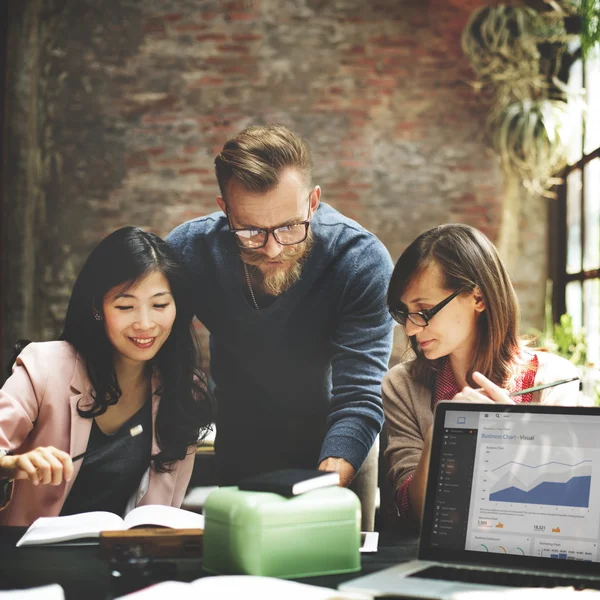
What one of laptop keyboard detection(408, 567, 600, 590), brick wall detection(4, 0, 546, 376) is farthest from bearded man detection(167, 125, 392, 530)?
brick wall detection(4, 0, 546, 376)

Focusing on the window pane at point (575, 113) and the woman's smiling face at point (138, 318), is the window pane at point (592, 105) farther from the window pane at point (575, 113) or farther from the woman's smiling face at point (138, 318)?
the woman's smiling face at point (138, 318)

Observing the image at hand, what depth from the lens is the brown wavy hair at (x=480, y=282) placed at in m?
1.85

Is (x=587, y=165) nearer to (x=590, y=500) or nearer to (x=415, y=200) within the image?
(x=415, y=200)

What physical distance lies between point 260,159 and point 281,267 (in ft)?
1.00

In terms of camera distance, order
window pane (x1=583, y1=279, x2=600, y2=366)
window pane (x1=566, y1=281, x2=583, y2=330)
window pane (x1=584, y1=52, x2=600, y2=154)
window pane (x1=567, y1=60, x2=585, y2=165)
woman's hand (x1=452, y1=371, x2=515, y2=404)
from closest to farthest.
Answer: woman's hand (x1=452, y1=371, x2=515, y2=404) < window pane (x1=583, y1=279, x2=600, y2=366) < window pane (x1=584, y1=52, x2=600, y2=154) < window pane (x1=567, y1=60, x2=585, y2=165) < window pane (x1=566, y1=281, x2=583, y2=330)

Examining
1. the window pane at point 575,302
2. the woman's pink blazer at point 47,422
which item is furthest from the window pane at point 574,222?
the woman's pink blazer at point 47,422

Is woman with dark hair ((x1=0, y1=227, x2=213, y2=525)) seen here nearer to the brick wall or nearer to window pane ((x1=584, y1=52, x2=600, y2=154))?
window pane ((x1=584, y1=52, x2=600, y2=154))

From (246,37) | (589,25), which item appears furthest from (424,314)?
(246,37)

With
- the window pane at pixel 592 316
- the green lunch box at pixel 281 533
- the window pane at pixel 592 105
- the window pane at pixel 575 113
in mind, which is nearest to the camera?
the green lunch box at pixel 281 533

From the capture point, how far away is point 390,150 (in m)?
4.46

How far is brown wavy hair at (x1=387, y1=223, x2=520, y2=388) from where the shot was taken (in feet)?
6.08

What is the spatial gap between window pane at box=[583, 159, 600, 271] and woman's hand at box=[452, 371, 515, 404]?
7.76ft

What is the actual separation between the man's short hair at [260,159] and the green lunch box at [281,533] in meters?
0.94

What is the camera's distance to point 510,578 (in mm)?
1155
